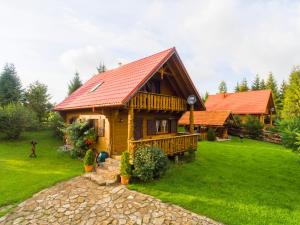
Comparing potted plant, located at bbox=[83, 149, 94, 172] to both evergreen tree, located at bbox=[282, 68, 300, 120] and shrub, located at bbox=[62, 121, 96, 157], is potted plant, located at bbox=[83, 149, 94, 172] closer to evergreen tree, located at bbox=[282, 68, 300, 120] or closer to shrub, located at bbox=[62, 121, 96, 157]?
shrub, located at bbox=[62, 121, 96, 157]

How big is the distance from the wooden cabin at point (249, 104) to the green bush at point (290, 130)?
872 inches

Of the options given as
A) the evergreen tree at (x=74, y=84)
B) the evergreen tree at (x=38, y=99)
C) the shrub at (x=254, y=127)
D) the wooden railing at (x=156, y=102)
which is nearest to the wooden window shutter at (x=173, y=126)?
the wooden railing at (x=156, y=102)

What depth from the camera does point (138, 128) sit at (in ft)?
45.3

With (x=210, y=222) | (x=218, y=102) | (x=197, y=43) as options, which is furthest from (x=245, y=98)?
(x=210, y=222)

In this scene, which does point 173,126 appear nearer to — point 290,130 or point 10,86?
point 290,130

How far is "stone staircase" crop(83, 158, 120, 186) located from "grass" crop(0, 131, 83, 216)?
1.08 meters

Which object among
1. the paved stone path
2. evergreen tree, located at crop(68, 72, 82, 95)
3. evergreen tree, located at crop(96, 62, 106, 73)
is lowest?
the paved stone path

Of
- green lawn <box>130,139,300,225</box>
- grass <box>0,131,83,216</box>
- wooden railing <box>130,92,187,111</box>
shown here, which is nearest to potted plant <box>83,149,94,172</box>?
grass <box>0,131,83,216</box>

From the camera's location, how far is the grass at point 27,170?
29.9ft

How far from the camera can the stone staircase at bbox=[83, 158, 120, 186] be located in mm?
9922

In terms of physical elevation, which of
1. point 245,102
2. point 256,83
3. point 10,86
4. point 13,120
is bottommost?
point 13,120

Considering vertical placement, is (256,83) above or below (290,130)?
above

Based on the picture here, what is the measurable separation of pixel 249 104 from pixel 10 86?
33.4m

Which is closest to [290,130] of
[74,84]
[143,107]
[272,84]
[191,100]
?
[191,100]
